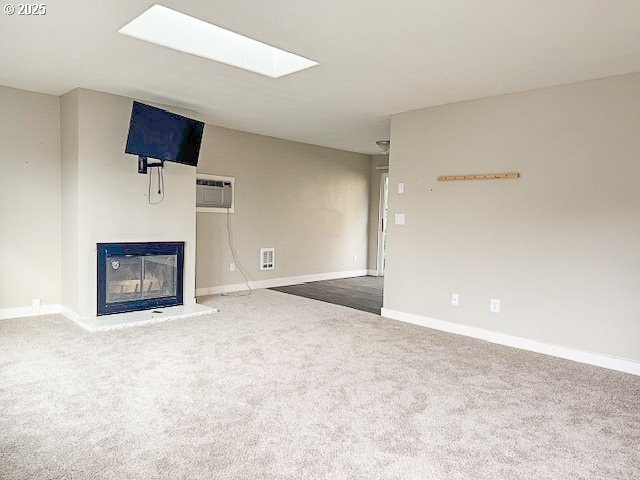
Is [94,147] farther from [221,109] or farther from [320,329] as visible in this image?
[320,329]

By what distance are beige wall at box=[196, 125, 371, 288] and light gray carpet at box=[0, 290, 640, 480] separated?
217cm

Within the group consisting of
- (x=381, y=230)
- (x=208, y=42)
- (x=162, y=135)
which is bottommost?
(x=381, y=230)

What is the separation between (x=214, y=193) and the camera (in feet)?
18.8

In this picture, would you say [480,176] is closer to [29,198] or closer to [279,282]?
[279,282]

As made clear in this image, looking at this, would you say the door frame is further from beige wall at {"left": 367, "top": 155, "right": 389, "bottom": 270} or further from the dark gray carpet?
the dark gray carpet

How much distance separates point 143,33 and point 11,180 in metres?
2.39

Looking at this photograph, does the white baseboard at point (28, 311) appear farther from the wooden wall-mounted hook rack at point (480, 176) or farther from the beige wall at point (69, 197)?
the wooden wall-mounted hook rack at point (480, 176)

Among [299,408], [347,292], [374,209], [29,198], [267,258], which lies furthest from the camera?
[374,209]

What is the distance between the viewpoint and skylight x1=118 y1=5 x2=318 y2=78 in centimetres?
289

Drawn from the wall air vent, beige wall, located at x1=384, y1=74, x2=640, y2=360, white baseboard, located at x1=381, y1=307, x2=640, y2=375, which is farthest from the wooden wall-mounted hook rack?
the wall air vent

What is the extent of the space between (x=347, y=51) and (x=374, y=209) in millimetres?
5367

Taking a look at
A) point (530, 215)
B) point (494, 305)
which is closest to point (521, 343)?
point (494, 305)

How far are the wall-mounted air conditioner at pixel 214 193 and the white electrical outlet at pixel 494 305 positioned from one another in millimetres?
3611

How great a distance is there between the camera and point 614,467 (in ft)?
6.50
